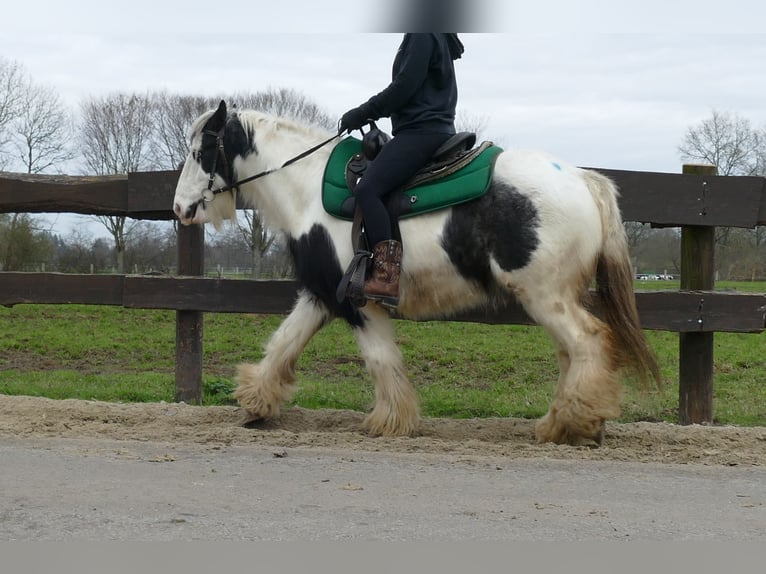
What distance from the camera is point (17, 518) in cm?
367

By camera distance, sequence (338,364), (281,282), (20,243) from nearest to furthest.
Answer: (281,282), (338,364), (20,243)

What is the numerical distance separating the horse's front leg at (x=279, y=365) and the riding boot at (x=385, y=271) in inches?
25.3

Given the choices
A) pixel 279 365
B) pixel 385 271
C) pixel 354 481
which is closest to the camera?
pixel 354 481

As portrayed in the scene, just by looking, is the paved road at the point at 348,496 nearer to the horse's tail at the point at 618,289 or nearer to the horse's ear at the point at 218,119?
the horse's tail at the point at 618,289

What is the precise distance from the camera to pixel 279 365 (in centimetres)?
620

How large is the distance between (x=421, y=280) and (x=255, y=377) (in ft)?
4.91

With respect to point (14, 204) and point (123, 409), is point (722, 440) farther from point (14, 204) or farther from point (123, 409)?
point (14, 204)

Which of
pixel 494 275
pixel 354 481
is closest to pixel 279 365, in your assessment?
pixel 494 275

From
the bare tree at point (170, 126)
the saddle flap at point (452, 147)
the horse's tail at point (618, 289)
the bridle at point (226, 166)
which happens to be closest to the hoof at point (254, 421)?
the bridle at point (226, 166)

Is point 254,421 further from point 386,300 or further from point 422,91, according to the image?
point 422,91

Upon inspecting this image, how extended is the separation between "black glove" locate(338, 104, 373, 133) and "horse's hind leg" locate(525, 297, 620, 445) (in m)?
1.76

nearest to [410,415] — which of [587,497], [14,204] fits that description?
[587,497]

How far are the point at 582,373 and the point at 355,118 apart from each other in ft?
7.87

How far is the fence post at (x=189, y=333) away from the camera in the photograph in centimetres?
750
